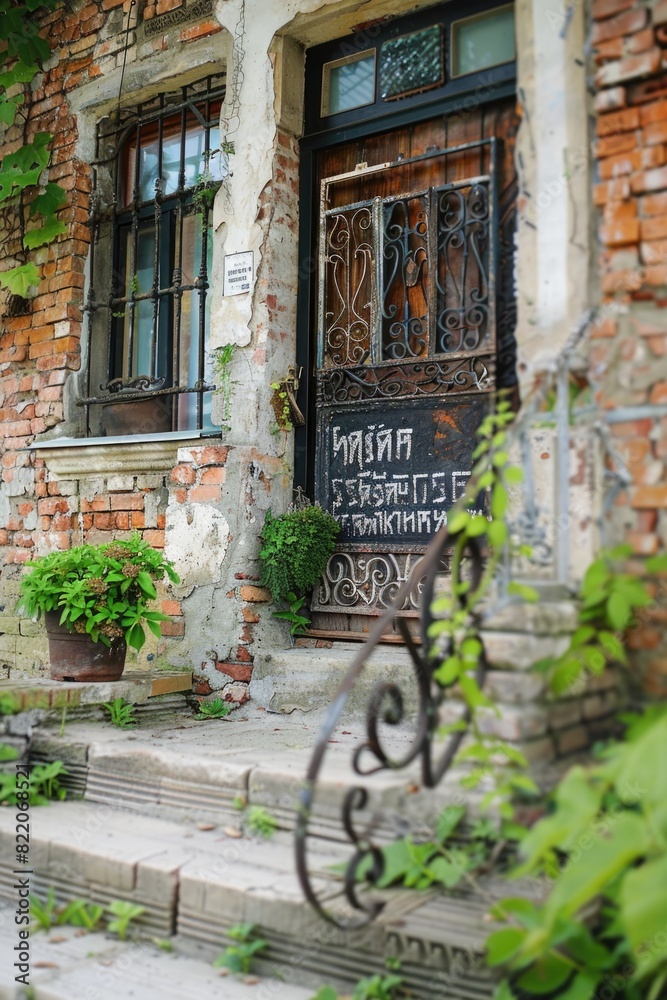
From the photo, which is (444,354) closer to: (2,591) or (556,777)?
(556,777)

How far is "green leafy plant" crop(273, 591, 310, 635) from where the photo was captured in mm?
4223

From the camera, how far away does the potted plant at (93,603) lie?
3787mm

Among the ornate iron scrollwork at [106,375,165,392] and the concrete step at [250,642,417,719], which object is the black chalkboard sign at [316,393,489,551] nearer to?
the concrete step at [250,642,417,719]

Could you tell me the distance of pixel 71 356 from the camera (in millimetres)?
5152

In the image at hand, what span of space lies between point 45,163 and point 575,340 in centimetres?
365

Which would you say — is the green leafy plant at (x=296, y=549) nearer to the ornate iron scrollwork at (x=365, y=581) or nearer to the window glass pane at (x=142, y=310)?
the ornate iron scrollwork at (x=365, y=581)

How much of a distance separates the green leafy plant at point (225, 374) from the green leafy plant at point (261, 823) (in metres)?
2.07

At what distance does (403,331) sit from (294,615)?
1415 mm

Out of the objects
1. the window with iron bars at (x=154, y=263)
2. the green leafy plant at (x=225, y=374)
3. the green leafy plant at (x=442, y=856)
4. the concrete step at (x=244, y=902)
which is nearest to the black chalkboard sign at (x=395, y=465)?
the green leafy plant at (x=225, y=374)

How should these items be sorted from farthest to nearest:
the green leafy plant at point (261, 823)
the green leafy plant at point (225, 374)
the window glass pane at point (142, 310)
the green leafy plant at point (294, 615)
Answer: the window glass pane at point (142, 310), the green leafy plant at point (225, 374), the green leafy plant at point (294, 615), the green leafy plant at point (261, 823)

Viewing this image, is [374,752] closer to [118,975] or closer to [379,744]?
[379,744]

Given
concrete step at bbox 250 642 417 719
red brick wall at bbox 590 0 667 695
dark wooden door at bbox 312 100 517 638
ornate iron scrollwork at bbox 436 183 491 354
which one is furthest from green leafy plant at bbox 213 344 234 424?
red brick wall at bbox 590 0 667 695

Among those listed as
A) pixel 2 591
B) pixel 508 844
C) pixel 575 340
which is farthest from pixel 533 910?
pixel 2 591

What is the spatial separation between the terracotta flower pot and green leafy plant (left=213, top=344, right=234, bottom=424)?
121cm
